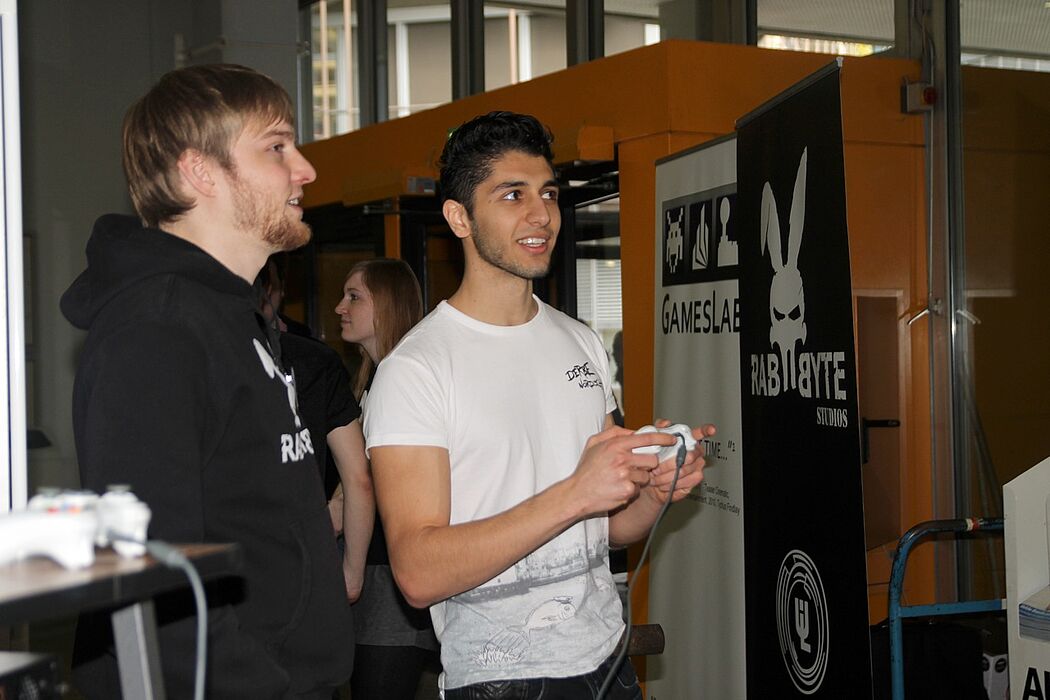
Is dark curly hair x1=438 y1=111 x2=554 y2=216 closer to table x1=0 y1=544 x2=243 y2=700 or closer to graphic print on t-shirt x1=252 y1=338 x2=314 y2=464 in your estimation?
graphic print on t-shirt x1=252 y1=338 x2=314 y2=464

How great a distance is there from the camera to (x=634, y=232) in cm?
502

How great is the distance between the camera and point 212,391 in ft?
4.67

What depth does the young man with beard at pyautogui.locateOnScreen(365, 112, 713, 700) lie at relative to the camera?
6.03 feet

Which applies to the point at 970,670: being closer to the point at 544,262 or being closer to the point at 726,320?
the point at 726,320

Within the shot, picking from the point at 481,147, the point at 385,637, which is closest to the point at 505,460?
the point at 481,147

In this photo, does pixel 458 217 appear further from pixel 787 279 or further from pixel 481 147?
pixel 787 279

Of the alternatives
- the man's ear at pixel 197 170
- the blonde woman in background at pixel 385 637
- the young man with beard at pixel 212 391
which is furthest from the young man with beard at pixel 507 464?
the blonde woman in background at pixel 385 637

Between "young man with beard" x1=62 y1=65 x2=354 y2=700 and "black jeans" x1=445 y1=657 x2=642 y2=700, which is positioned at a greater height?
"young man with beard" x1=62 y1=65 x2=354 y2=700

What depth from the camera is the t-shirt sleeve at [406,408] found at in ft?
6.38

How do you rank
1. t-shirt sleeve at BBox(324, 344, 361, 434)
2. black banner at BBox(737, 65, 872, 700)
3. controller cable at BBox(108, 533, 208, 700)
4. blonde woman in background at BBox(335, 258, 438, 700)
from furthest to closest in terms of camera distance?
blonde woman in background at BBox(335, 258, 438, 700) < t-shirt sleeve at BBox(324, 344, 361, 434) < black banner at BBox(737, 65, 872, 700) < controller cable at BBox(108, 533, 208, 700)

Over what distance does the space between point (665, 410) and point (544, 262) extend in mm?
2270

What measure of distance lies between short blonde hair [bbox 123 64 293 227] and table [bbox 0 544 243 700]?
2.49 ft

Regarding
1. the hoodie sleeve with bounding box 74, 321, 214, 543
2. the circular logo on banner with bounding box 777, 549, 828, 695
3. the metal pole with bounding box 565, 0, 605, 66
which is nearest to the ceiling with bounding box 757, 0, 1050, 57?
the metal pole with bounding box 565, 0, 605, 66

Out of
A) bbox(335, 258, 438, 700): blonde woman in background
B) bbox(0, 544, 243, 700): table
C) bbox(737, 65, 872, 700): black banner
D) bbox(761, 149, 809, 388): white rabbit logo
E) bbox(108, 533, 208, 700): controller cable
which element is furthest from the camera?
bbox(335, 258, 438, 700): blonde woman in background
